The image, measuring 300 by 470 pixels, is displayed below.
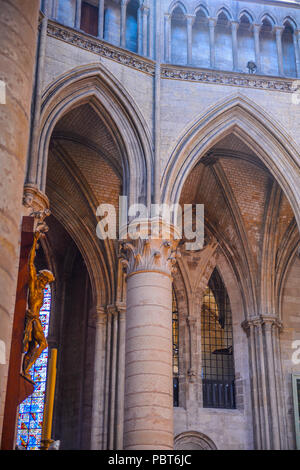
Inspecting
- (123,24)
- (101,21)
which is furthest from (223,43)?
(101,21)

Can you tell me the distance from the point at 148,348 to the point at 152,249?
6.74 feet

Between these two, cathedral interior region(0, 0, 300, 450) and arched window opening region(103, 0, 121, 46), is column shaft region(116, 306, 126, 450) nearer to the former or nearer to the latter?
cathedral interior region(0, 0, 300, 450)

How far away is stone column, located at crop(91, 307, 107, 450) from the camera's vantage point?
661 inches

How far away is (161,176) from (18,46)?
9.31 m

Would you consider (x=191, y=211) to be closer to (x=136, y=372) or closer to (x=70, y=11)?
(x=70, y=11)

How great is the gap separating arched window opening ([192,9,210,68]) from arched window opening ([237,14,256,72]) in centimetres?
82

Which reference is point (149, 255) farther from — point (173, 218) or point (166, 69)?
point (166, 69)

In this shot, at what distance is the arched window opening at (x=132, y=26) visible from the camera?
16.2 metres

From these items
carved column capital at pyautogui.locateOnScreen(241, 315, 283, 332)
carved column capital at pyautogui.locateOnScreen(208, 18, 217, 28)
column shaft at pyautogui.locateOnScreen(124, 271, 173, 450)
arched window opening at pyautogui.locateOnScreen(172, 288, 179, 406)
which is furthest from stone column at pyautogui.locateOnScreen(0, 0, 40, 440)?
carved column capital at pyautogui.locateOnScreen(241, 315, 283, 332)

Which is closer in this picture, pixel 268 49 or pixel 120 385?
pixel 120 385

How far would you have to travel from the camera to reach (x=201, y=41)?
16.9 meters

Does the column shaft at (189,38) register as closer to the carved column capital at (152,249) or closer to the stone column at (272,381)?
the carved column capital at (152,249)

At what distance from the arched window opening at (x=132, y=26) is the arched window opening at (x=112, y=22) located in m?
0.31
